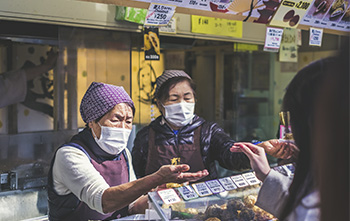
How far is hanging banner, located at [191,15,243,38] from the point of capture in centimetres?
379

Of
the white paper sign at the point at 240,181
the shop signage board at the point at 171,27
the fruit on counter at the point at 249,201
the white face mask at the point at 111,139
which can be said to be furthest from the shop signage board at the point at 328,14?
the white face mask at the point at 111,139

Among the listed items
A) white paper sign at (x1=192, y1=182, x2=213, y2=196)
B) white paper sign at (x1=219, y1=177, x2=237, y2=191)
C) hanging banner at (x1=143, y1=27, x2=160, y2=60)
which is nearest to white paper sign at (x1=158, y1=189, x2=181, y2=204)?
white paper sign at (x1=192, y1=182, x2=213, y2=196)

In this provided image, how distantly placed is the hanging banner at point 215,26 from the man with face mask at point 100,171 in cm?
177

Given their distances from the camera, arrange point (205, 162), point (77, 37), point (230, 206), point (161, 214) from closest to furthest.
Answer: point (161, 214)
point (230, 206)
point (205, 162)
point (77, 37)

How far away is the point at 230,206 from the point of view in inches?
75.7

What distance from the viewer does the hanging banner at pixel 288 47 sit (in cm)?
406

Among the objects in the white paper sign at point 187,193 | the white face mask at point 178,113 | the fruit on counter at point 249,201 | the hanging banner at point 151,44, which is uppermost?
the hanging banner at point 151,44

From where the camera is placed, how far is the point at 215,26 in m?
3.90

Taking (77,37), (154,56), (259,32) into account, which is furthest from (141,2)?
(259,32)

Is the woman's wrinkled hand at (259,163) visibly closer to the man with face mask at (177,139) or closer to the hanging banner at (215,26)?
the man with face mask at (177,139)

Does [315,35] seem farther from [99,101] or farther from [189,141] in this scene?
[99,101]

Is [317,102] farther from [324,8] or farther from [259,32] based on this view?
[259,32]

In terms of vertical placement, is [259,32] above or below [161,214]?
above

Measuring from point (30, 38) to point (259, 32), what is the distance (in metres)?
2.62
